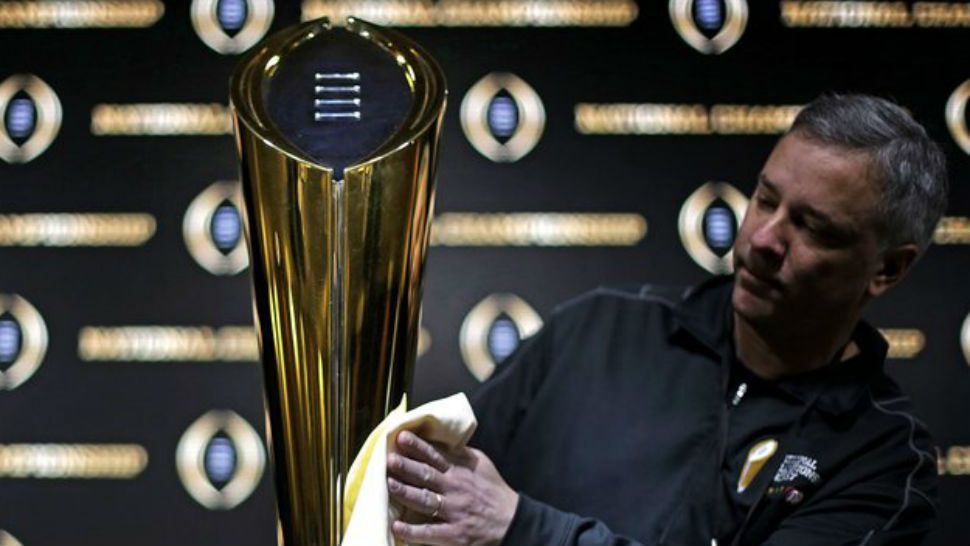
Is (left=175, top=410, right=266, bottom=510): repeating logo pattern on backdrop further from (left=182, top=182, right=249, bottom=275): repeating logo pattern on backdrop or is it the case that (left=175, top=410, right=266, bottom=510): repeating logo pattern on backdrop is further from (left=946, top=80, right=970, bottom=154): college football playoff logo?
(left=946, top=80, right=970, bottom=154): college football playoff logo

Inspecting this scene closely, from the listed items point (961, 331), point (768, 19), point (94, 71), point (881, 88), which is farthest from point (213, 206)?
point (961, 331)

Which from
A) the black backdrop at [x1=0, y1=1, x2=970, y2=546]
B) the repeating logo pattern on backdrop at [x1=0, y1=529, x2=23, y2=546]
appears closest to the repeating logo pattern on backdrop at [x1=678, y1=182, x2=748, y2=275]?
the black backdrop at [x1=0, y1=1, x2=970, y2=546]

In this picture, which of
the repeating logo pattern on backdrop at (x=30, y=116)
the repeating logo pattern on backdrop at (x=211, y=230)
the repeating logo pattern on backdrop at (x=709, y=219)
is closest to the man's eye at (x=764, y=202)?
the repeating logo pattern on backdrop at (x=709, y=219)

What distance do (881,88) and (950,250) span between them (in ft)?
0.70

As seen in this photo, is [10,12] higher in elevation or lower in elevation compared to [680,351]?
higher

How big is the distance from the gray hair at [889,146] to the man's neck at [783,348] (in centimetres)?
11

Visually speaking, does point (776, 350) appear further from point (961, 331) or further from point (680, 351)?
point (961, 331)

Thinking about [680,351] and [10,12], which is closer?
[680,351]

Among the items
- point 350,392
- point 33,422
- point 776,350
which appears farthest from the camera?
point 33,422

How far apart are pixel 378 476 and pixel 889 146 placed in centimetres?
66

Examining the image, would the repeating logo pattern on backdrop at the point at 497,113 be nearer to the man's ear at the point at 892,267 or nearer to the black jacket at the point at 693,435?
the black jacket at the point at 693,435

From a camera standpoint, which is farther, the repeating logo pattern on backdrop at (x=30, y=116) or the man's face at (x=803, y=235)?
the repeating logo pattern on backdrop at (x=30, y=116)

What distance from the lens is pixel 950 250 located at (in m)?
1.56

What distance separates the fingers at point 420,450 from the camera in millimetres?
869
